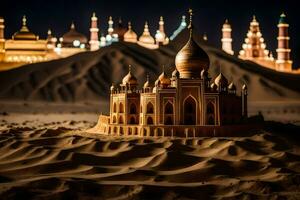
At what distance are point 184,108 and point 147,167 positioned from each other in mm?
7460

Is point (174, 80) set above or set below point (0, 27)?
below

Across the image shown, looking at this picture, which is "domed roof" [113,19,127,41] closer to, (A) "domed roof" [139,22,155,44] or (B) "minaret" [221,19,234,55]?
(A) "domed roof" [139,22,155,44]

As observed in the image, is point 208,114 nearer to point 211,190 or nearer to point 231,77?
point 211,190

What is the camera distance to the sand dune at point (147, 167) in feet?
66.0

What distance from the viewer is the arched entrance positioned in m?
31.2

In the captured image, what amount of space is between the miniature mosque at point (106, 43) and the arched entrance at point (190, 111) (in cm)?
4683

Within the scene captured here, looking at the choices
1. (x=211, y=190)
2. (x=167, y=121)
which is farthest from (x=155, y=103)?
(x=211, y=190)

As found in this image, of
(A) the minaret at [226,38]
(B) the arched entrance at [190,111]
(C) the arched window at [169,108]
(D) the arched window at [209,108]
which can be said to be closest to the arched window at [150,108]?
(C) the arched window at [169,108]

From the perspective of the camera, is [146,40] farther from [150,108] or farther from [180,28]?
[150,108]

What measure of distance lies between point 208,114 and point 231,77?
38166 millimetres

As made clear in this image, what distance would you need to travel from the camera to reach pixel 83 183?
808 inches

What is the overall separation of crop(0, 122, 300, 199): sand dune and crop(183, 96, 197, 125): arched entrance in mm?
2544

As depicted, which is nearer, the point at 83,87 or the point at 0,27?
the point at 83,87

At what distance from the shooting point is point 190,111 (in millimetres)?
31312
